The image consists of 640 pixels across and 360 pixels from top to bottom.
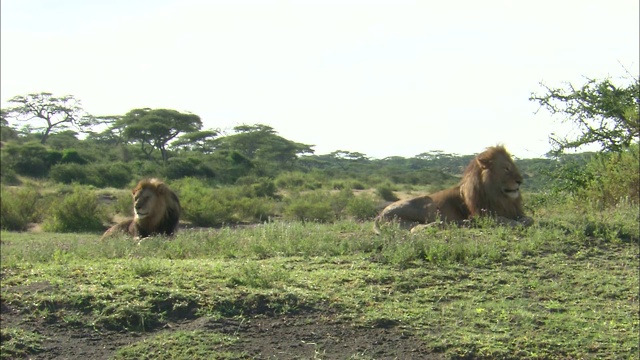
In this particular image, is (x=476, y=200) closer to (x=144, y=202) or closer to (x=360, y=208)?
(x=144, y=202)

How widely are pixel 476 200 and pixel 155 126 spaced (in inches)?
1560

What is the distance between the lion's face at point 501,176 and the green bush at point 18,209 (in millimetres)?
20207

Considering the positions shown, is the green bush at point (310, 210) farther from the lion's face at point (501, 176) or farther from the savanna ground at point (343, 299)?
the savanna ground at point (343, 299)

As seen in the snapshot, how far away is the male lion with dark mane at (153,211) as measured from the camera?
12133mm

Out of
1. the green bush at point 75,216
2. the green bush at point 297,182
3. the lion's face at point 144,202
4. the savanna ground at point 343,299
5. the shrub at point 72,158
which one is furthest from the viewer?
the green bush at point 297,182

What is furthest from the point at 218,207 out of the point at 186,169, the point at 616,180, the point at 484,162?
the point at 484,162

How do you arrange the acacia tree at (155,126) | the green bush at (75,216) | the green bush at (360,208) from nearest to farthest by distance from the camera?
the green bush at (75,216), the green bush at (360,208), the acacia tree at (155,126)

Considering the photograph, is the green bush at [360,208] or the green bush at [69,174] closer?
the green bush at [360,208]

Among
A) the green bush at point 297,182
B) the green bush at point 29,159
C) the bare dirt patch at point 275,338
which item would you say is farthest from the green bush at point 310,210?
the bare dirt patch at point 275,338

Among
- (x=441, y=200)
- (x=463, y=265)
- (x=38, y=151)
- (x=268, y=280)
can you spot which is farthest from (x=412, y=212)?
(x=38, y=151)

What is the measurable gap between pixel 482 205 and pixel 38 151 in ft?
125

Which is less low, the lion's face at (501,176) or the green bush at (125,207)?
the lion's face at (501,176)

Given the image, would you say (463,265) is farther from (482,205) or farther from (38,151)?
→ (38,151)

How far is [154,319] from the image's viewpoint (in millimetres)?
6332
